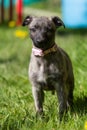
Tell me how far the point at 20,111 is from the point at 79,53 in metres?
2.52

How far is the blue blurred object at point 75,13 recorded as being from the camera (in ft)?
41.4

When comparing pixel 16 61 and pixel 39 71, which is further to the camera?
pixel 16 61

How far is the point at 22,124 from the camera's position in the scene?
4973 millimetres

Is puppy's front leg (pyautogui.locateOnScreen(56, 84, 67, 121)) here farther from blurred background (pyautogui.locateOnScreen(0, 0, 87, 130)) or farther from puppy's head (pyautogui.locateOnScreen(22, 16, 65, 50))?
puppy's head (pyautogui.locateOnScreen(22, 16, 65, 50))

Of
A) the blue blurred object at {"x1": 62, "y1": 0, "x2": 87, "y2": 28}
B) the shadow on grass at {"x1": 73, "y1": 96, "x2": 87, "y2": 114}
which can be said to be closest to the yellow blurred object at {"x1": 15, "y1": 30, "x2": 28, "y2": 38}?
the blue blurred object at {"x1": 62, "y1": 0, "x2": 87, "y2": 28}

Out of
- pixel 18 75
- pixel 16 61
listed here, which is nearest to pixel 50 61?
pixel 18 75

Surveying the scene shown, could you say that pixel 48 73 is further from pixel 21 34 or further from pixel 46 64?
pixel 21 34

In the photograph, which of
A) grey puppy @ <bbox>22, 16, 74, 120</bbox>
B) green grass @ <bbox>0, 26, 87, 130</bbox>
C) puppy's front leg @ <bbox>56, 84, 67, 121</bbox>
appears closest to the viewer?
green grass @ <bbox>0, 26, 87, 130</bbox>

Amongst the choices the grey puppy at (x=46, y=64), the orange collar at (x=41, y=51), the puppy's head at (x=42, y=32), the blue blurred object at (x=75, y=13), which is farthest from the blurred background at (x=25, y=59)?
the puppy's head at (x=42, y=32)

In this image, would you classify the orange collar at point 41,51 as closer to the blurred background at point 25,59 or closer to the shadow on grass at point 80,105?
the blurred background at point 25,59

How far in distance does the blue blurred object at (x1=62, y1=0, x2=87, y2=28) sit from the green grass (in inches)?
126

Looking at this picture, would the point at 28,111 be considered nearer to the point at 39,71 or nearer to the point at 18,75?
the point at 39,71

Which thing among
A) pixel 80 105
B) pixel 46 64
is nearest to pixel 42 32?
pixel 46 64

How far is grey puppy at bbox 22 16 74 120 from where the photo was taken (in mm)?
5113
